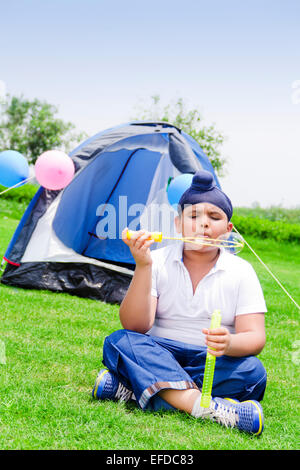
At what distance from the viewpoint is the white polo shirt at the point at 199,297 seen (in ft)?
5.78

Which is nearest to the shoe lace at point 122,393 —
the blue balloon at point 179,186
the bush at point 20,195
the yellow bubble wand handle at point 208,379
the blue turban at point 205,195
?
the yellow bubble wand handle at point 208,379

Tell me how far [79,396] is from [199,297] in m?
0.55

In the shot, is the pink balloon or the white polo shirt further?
the pink balloon

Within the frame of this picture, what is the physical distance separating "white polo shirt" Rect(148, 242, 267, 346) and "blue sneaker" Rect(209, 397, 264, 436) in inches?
9.9

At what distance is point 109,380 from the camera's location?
1.71 meters

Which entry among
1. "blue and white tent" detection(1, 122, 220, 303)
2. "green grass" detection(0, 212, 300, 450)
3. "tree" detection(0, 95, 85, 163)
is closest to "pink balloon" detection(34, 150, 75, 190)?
"blue and white tent" detection(1, 122, 220, 303)

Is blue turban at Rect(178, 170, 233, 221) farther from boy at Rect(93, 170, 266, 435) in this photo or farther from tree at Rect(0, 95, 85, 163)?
tree at Rect(0, 95, 85, 163)

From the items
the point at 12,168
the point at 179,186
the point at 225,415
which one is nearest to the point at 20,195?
the point at 12,168

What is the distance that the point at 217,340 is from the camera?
4.75 feet

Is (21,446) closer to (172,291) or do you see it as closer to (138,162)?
(172,291)

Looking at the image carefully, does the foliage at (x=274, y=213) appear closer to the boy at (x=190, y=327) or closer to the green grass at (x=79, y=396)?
the green grass at (x=79, y=396)

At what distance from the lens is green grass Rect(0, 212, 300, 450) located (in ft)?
4.56

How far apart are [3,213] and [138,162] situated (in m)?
6.45

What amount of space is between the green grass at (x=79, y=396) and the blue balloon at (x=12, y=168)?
2.59ft
